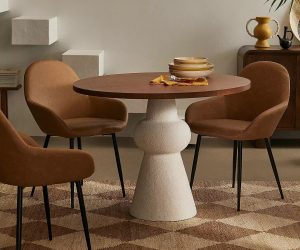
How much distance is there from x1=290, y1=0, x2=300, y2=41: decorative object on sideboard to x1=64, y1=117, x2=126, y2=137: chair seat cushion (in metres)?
2.35

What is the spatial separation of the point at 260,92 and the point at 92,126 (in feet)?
3.79

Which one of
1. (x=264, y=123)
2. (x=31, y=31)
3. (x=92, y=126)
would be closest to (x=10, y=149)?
(x=92, y=126)

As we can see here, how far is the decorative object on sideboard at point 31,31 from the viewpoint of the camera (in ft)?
22.2

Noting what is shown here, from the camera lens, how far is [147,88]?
181 inches

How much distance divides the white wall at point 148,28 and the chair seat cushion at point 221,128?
191 cm

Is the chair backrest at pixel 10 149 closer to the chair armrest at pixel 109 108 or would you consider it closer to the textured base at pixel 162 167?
the textured base at pixel 162 167

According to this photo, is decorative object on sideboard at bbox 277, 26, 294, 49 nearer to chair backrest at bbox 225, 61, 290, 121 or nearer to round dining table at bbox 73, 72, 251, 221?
chair backrest at bbox 225, 61, 290, 121

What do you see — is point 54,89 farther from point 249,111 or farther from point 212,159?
point 212,159

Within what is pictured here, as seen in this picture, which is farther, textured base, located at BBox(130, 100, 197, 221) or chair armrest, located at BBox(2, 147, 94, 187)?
textured base, located at BBox(130, 100, 197, 221)

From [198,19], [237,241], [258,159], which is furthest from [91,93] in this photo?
[198,19]

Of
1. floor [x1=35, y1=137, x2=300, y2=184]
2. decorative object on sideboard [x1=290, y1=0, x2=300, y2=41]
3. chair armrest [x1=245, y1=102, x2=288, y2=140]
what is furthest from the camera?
decorative object on sideboard [x1=290, y1=0, x2=300, y2=41]

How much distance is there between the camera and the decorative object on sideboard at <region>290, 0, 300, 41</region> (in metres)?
6.99

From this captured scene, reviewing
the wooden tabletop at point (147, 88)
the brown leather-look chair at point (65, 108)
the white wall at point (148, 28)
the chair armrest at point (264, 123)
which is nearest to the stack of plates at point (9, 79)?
the white wall at point (148, 28)

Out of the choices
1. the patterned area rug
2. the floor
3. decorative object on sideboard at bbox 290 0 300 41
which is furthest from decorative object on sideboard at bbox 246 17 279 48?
the patterned area rug
